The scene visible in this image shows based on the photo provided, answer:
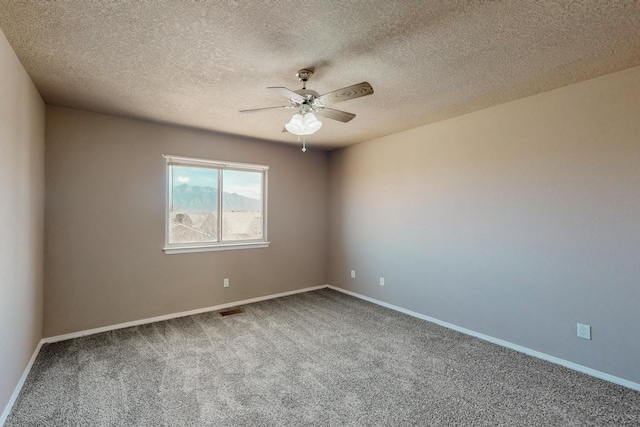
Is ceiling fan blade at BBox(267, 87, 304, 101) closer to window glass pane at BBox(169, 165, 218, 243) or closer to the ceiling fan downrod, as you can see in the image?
the ceiling fan downrod

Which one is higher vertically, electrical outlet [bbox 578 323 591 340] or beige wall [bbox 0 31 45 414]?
beige wall [bbox 0 31 45 414]

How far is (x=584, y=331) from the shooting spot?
2.58 metres

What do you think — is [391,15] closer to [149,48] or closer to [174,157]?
[149,48]

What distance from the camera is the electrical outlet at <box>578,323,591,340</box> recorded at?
2.56 metres

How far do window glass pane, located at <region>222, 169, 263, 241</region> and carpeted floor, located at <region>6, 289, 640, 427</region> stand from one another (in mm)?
1509

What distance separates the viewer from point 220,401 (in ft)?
7.07

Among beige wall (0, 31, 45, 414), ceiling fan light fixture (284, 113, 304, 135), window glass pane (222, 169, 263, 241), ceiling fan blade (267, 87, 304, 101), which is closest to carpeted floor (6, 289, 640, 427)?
beige wall (0, 31, 45, 414)

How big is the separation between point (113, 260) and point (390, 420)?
10.9 feet

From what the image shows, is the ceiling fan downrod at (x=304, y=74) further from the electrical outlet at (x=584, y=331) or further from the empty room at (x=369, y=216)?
the electrical outlet at (x=584, y=331)

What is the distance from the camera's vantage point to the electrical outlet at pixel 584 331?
101 inches

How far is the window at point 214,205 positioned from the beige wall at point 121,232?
124 millimetres

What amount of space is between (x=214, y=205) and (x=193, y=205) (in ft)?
0.94

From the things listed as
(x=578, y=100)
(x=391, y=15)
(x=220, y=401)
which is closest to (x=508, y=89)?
(x=578, y=100)

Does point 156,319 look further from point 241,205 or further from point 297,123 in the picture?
point 297,123
